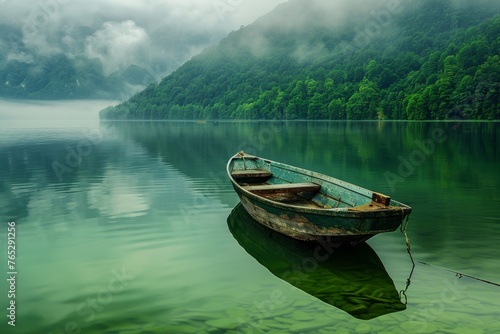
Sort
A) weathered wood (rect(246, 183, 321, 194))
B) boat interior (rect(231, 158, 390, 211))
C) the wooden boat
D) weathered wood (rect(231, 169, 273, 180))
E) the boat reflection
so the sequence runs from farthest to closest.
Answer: weathered wood (rect(231, 169, 273, 180)), weathered wood (rect(246, 183, 321, 194)), boat interior (rect(231, 158, 390, 211)), the wooden boat, the boat reflection

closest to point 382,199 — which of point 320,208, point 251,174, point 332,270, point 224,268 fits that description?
point 320,208

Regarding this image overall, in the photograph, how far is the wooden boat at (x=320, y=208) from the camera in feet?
35.1

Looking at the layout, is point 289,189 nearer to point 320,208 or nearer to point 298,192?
point 298,192

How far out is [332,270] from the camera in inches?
441

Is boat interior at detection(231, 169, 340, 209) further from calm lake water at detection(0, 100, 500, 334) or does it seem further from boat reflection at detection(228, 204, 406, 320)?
boat reflection at detection(228, 204, 406, 320)

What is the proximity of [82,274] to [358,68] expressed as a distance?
175 m

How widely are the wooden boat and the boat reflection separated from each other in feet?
1.59

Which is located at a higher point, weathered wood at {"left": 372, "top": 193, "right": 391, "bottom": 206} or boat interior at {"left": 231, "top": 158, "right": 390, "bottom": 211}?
weathered wood at {"left": 372, "top": 193, "right": 391, "bottom": 206}

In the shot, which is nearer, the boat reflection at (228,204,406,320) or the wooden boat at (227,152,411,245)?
the boat reflection at (228,204,406,320)

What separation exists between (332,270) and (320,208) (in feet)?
5.55

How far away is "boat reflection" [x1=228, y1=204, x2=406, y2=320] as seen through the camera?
9.39 meters

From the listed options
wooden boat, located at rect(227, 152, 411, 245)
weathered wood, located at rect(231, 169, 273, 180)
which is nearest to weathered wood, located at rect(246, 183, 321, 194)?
wooden boat, located at rect(227, 152, 411, 245)

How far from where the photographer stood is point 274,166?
20344 millimetres

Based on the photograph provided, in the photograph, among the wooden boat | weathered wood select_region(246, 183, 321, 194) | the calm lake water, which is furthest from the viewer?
weathered wood select_region(246, 183, 321, 194)
